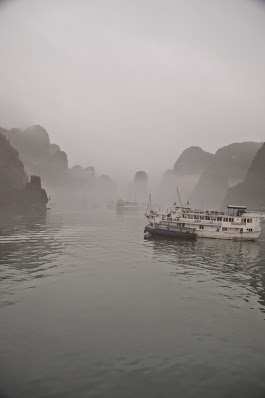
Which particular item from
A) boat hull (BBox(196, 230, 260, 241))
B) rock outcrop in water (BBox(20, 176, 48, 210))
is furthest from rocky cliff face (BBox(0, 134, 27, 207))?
boat hull (BBox(196, 230, 260, 241))

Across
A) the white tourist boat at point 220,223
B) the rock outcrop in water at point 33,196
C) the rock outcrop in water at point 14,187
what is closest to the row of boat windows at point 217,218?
the white tourist boat at point 220,223

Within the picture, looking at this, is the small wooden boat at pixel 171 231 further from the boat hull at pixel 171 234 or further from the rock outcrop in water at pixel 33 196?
the rock outcrop in water at pixel 33 196

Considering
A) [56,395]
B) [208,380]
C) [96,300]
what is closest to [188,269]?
[96,300]

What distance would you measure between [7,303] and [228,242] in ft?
162

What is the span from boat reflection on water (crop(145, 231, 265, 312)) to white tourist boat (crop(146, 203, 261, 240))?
2.41 meters

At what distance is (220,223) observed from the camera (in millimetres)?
59969

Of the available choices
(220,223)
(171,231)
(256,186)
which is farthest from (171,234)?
(256,186)

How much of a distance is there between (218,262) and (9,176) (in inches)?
5759

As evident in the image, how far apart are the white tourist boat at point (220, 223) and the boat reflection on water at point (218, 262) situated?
2405mm

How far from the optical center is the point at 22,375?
12.7m

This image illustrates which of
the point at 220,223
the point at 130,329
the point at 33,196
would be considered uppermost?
the point at 33,196

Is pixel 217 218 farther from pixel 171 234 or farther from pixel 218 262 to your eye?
pixel 218 262

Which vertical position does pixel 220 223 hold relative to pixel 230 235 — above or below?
above

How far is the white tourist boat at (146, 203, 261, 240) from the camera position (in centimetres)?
5969
